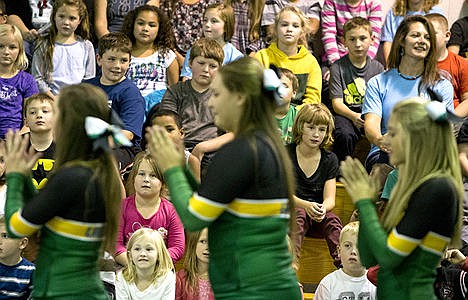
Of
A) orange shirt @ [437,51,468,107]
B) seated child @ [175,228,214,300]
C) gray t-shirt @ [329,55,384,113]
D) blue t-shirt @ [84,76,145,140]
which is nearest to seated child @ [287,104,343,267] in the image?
seated child @ [175,228,214,300]

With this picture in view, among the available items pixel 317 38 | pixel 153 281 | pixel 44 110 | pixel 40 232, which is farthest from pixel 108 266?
pixel 317 38

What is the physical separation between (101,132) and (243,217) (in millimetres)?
607

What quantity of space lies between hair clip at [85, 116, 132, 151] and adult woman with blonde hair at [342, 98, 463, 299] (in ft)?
2.98

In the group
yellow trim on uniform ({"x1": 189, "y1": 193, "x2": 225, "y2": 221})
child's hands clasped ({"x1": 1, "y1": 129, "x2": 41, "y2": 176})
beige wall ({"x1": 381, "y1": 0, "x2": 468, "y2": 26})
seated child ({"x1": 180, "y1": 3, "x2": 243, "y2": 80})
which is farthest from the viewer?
beige wall ({"x1": 381, "y1": 0, "x2": 468, "y2": 26})

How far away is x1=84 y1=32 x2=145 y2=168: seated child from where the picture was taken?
7070 mm

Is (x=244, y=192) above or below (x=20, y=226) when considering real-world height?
above

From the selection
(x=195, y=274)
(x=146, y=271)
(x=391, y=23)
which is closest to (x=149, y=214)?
(x=195, y=274)

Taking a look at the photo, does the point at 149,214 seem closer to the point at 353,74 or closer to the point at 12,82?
the point at 12,82

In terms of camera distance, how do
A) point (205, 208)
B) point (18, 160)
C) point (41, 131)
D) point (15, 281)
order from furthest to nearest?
point (41, 131) < point (15, 281) < point (18, 160) < point (205, 208)

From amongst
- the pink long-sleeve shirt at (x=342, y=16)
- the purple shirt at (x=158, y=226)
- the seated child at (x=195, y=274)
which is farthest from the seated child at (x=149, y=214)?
the pink long-sleeve shirt at (x=342, y=16)

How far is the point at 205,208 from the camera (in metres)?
3.79

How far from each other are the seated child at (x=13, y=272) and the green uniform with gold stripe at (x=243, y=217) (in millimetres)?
1980

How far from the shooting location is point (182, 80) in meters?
7.55

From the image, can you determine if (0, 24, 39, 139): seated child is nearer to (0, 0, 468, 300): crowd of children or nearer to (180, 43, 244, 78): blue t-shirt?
(0, 0, 468, 300): crowd of children
